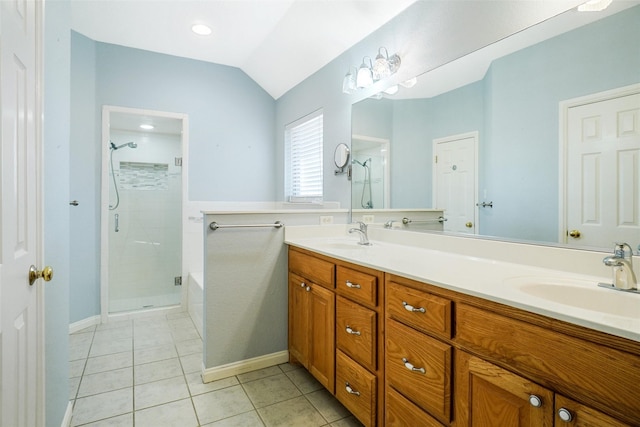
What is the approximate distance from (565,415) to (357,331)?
87cm

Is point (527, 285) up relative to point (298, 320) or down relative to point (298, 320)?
up

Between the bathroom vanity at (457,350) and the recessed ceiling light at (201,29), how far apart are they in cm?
227

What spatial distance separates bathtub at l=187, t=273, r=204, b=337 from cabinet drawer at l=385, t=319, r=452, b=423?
1.94 m

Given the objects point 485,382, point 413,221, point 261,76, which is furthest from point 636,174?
point 261,76

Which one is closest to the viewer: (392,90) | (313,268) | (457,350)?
(457,350)

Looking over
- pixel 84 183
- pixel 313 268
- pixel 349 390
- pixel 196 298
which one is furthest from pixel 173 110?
pixel 349 390

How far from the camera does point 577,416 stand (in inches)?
30.4

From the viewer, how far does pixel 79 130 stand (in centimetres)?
293

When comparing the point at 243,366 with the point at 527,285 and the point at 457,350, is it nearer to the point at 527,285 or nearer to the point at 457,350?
Result: the point at 457,350

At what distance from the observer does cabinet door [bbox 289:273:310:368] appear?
6.71ft

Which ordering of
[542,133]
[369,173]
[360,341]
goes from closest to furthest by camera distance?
[542,133] < [360,341] < [369,173]

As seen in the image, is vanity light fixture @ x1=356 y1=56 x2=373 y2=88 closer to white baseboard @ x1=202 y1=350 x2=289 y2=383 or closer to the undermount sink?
the undermount sink

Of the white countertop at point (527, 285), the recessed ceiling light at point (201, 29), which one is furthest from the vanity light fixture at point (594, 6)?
the recessed ceiling light at point (201, 29)

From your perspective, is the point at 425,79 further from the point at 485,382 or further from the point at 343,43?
the point at 485,382
